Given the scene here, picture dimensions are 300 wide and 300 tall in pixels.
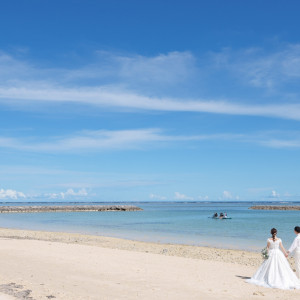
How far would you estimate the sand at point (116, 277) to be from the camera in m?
11.1

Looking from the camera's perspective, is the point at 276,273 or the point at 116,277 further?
the point at 116,277

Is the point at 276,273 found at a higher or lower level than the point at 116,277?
higher

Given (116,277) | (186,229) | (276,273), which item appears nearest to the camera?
(276,273)

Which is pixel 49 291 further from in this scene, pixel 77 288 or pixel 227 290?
pixel 227 290

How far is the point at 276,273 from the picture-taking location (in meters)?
12.5

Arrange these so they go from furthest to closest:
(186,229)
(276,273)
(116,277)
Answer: (186,229) → (116,277) → (276,273)

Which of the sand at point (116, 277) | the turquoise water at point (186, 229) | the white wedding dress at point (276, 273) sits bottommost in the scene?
the turquoise water at point (186, 229)

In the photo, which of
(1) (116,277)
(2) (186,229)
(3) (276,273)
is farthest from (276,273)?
(2) (186,229)

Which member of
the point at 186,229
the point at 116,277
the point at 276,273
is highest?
the point at 276,273

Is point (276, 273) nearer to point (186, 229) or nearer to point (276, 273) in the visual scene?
point (276, 273)

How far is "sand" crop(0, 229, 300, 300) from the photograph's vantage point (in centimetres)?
1112

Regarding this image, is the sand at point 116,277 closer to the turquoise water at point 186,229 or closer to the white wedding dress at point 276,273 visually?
the white wedding dress at point 276,273

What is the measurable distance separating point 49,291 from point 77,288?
926 mm

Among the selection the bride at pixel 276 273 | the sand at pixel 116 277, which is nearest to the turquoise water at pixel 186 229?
the sand at pixel 116 277
